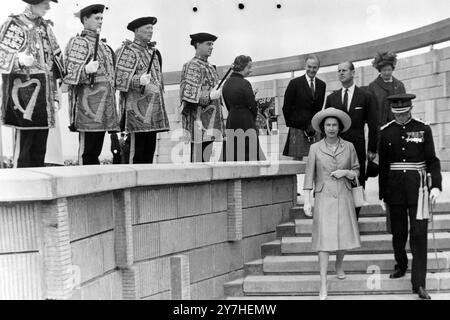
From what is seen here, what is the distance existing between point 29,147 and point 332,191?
230 cm

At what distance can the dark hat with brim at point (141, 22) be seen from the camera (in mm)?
5317

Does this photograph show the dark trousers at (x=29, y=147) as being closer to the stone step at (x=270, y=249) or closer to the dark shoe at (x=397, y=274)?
the stone step at (x=270, y=249)

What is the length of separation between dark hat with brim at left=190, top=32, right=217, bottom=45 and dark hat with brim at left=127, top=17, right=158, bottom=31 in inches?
33.6

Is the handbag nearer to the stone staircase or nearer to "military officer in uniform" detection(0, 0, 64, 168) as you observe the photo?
the stone staircase

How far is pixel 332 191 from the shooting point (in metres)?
4.84

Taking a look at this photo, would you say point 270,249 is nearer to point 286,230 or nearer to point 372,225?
point 286,230

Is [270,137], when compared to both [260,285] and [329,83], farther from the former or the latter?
[260,285]

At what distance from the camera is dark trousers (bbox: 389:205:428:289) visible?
4715 mm

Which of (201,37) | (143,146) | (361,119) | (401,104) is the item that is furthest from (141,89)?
(401,104)

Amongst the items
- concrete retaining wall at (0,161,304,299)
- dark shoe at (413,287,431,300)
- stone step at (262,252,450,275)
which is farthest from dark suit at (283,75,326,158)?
dark shoe at (413,287,431,300)

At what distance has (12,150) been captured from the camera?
448 cm

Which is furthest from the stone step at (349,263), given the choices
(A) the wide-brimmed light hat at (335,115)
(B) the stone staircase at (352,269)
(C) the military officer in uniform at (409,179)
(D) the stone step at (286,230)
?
(A) the wide-brimmed light hat at (335,115)

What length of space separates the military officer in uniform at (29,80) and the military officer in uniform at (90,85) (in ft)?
0.95
